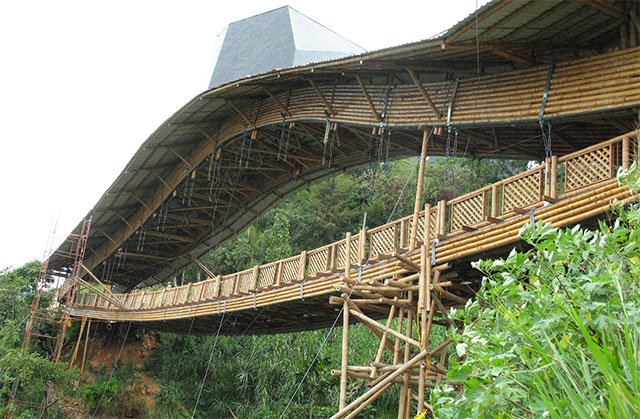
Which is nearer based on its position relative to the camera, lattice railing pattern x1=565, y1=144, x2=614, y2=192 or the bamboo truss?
lattice railing pattern x1=565, y1=144, x2=614, y2=192

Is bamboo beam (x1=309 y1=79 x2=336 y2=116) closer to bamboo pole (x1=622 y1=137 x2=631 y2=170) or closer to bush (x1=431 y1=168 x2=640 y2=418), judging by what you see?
bamboo pole (x1=622 y1=137 x2=631 y2=170)

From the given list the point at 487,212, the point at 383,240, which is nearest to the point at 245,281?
the point at 383,240

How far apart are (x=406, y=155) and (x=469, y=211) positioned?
4636 millimetres

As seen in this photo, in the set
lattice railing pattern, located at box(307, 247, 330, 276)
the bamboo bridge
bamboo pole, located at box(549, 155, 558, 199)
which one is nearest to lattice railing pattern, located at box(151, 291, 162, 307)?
the bamboo bridge

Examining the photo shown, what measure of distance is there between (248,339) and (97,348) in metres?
5.07

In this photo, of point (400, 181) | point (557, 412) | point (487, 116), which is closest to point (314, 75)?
point (487, 116)

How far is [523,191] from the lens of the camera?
26.0 ft

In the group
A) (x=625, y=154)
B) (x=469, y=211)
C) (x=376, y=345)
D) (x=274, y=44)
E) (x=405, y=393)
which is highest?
(x=274, y=44)

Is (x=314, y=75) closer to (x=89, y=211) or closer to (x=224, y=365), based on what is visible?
(x=89, y=211)

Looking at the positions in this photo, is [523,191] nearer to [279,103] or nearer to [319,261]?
[319,261]

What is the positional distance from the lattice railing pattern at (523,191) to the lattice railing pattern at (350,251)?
286 cm

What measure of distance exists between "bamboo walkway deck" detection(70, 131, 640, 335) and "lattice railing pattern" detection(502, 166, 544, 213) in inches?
0.5

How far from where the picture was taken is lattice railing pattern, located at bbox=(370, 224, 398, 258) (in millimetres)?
9734

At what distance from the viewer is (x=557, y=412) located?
12.2 ft
